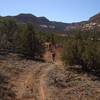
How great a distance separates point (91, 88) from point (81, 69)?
282 inches

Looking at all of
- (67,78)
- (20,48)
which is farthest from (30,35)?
(67,78)

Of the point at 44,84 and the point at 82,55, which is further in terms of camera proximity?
the point at 82,55

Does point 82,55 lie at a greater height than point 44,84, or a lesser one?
greater

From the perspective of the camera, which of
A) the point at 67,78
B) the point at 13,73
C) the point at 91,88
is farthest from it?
the point at 13,73

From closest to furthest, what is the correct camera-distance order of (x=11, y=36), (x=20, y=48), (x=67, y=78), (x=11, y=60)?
1. (x=67, y=78)
2. (x=11, y=60)
3. (x=20, y=48)
4. (x=11, y=36)

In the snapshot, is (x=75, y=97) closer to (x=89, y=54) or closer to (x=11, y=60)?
(x=89, y=54)

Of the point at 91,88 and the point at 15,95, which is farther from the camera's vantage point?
the point at 91,88

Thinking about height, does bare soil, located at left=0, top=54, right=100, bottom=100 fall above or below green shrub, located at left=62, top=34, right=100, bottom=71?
below

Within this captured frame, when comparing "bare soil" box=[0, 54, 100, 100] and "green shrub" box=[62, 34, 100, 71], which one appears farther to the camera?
"green shrub" box=[62, 34, 100, 71]

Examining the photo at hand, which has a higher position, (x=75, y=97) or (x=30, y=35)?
(x=30, y=35)

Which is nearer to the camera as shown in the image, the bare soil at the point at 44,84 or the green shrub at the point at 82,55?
the bare soil at the point at 44,84

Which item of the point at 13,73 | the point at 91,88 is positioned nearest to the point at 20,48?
the point at 13,73

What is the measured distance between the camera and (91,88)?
18219mm

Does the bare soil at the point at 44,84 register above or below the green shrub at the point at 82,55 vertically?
below
